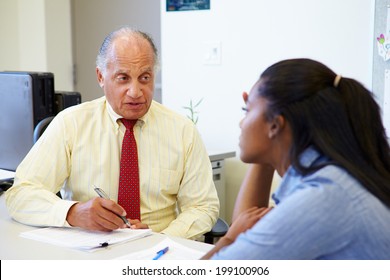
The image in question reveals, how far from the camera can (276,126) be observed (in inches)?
37.2

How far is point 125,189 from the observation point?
5.84 ft

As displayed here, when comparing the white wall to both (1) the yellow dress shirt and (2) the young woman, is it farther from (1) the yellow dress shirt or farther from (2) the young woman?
(2) the young woman

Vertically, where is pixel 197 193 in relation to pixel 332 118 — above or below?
below

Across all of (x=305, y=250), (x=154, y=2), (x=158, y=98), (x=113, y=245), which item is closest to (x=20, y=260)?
(x=113, y=245)

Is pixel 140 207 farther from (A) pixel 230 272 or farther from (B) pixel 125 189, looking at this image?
(A) pixel 230 272

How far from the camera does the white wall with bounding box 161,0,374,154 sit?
2.67 m

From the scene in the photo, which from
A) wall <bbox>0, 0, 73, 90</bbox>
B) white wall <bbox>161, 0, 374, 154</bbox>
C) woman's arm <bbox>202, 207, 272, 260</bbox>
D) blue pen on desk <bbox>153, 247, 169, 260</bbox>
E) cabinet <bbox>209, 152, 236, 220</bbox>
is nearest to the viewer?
woman's arm <bbox>202, 207, 272, 260</bbox>

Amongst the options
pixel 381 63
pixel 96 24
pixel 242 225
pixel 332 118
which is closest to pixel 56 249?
pixel 242 225

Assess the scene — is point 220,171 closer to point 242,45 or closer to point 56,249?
point 242,45

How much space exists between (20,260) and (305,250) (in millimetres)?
771

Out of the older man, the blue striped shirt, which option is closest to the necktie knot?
the older man

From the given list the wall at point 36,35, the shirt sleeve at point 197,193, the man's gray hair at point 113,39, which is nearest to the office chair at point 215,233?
the shirt sleeve at point 197,193

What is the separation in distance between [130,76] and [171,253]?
66 centimetres

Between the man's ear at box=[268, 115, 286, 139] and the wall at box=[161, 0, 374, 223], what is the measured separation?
1844 mm
